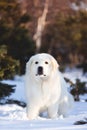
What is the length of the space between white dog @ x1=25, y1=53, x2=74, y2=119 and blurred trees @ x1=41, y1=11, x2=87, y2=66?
86.4ft

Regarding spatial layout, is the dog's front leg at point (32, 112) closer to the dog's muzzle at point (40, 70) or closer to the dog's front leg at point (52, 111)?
→ the dog's front leg at point (52, 111)

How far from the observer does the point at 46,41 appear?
4297cm

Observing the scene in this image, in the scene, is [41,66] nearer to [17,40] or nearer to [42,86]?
[42,86]

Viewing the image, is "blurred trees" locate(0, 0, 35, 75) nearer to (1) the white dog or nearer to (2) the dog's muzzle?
(1) the white dog

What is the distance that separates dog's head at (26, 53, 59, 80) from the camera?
29.7 ft

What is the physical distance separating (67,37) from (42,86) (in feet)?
100

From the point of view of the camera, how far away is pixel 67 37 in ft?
130

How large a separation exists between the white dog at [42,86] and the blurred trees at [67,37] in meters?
26.3

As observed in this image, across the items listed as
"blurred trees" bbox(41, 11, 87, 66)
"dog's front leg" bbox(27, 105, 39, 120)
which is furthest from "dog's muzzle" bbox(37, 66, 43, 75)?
"blurred trees" bbox(41, 11, 87, 66)

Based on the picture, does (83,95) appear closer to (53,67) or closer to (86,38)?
(53,67)

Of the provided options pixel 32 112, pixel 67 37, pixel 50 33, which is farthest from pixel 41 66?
pixel 50 33

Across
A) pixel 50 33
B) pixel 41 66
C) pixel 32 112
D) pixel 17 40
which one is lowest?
pixel 32 112

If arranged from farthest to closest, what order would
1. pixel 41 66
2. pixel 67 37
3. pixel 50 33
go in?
pixel 50 33, pixel 67 37, pixel 41 66

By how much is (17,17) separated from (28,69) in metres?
15.8
